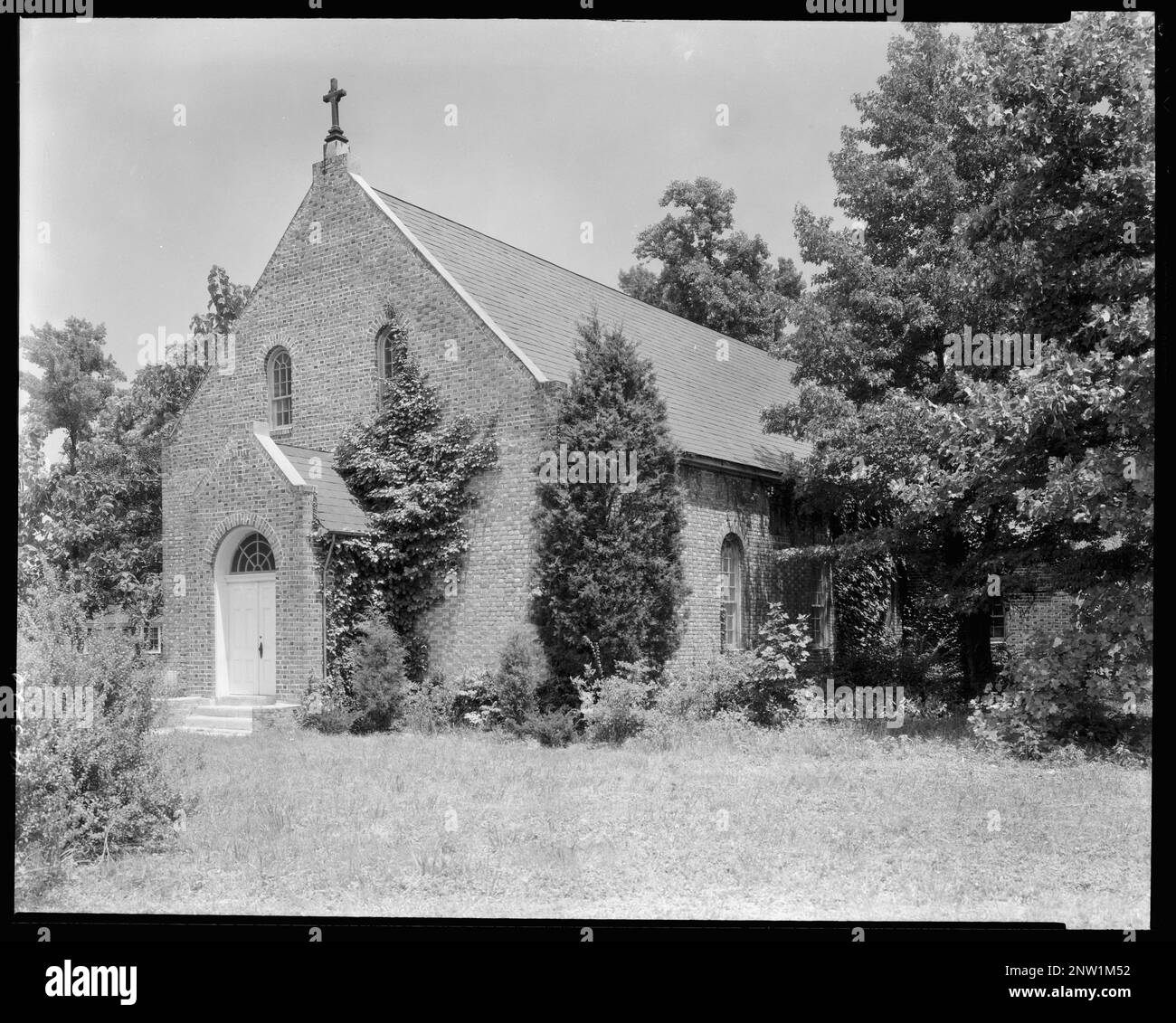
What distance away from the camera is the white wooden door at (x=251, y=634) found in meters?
17.5

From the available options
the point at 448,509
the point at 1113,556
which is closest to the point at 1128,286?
the point at 1113,556

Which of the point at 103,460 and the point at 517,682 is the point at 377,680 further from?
the point at 103,460

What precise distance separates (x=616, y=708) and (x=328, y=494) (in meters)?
6.35

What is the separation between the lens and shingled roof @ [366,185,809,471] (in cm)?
1841

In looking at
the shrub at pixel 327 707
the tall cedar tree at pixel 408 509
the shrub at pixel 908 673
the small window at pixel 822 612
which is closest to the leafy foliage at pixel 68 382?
the tall cedar tree at pixel 408 509

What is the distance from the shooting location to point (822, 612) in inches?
898

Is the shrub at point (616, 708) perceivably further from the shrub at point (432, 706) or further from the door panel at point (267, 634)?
the door panel at point (267, 634)

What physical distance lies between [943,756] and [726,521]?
7217mm

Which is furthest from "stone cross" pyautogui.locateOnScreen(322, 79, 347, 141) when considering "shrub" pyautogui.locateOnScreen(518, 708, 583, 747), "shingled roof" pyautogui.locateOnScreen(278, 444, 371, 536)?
"shrub" pyautogui.locateOnScreen(518, 708, 583, 747)

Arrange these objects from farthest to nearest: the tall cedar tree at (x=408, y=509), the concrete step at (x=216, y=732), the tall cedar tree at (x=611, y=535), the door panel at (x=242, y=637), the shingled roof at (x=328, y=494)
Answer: the door panel at (x=242, y=637), the tall cedar tree at (x=408, y=509), the shingled roof at (x=328, y=494), the concrete step at (x=216, y=732), the tall cedar tree at (x=611, y=535)

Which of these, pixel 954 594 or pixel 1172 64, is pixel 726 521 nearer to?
pixel 954 594

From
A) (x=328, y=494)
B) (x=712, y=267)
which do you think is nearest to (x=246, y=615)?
(x=328, y=494)

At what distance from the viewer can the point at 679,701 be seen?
1518 cm

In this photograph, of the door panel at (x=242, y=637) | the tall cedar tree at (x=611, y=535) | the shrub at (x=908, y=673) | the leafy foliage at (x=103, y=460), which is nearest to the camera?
the tall cedar tree at (x=611, y=535)
